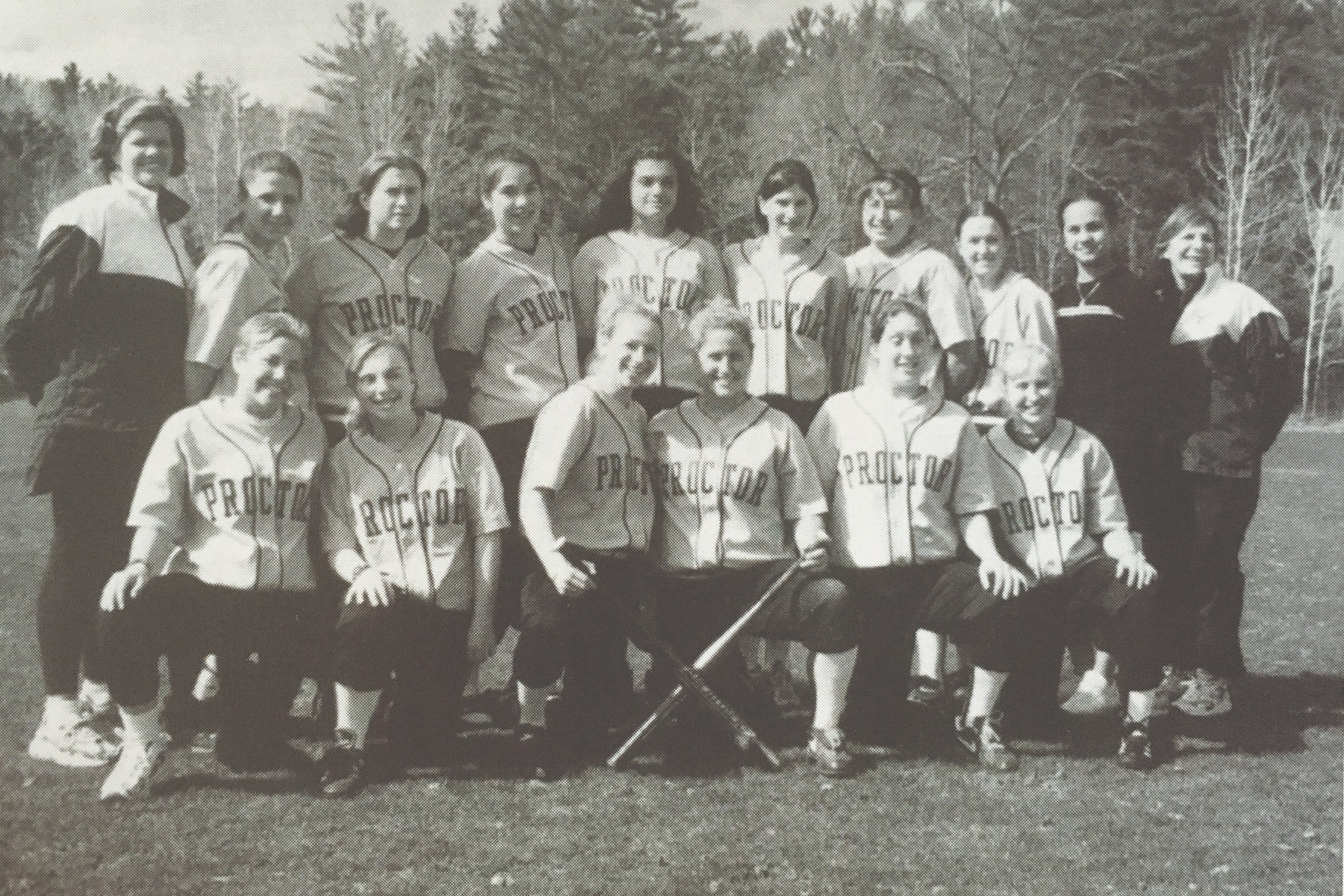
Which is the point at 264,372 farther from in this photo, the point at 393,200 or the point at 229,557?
the point at 393,200

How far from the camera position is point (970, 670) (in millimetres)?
Answer: 4996

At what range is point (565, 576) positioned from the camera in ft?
12.9

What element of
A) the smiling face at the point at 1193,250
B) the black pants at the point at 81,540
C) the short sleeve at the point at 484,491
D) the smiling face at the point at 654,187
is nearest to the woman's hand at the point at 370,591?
the short sleeve at the point at 484,491

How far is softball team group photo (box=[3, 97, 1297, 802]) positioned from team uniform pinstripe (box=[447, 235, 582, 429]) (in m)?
0.01

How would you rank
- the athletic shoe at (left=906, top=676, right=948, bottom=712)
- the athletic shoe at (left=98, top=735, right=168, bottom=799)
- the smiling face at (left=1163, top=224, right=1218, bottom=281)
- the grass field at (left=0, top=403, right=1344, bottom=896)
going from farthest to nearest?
1. the smiling face at (left=1163, top=224, right=1218, bottom=281)
2. the athletic shoe at (left=906, top=676, right=948, bottom=712)
3. the athletic shoe at (left=98, top=735, right=168, bottom=799)
4. the grass field at (left=0, top=403, right=1344, bottom=896)

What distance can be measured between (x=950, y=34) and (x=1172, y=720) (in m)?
9.32

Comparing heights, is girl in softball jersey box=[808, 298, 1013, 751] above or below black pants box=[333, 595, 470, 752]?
above

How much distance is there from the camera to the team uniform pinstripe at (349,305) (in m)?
4.44

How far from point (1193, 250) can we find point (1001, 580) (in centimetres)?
181

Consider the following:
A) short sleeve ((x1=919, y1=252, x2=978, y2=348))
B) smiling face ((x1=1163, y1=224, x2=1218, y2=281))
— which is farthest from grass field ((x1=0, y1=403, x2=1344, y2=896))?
smiling face ((x1=1163, y1=224, x2=1218, y2=281))

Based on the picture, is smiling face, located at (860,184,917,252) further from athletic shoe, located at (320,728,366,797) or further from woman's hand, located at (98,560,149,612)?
woman's hand, located at (98,560,149,612)

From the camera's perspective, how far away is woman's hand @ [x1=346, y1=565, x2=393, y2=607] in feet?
12.8

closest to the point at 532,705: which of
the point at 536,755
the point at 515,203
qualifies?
the point at 536,755

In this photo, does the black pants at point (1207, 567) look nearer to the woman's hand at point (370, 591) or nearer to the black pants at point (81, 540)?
the woman's hand at point (370, 591)
